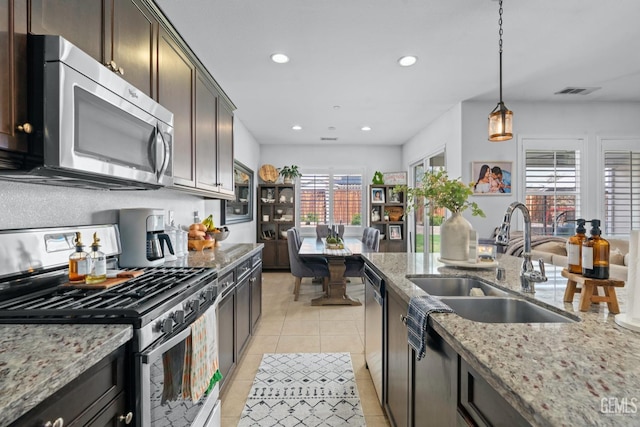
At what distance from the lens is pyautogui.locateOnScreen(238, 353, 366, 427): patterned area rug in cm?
188

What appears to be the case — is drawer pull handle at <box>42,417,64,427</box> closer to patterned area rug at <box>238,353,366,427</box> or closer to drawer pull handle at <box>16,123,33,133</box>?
drawer pull handle at <box>16,123,33,133</box>

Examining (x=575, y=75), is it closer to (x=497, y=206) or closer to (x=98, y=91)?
(x=497, y=206)

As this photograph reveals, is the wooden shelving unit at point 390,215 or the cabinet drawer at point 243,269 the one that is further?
the wooden shelving unit at point 390,215

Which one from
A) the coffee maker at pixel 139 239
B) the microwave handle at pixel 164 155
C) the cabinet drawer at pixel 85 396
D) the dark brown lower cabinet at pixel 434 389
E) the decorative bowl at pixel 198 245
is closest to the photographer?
the cabinet drawer at pixel 85 396

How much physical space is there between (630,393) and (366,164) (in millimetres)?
6327

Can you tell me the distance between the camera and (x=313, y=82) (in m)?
3.42

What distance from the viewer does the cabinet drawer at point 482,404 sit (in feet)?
2.20

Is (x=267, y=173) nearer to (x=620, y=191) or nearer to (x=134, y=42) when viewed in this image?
(x=134, y=42)

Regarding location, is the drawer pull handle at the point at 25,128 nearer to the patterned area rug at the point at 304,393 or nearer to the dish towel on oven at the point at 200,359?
the dish towel on oven at the point at 200,359

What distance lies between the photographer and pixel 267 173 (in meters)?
6.38

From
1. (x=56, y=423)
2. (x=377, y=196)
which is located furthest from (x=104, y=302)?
(x=377, y=196)

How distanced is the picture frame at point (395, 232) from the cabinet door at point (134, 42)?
5433mm

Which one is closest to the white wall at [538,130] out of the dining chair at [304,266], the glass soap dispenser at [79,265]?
the dining chair at [304,266]

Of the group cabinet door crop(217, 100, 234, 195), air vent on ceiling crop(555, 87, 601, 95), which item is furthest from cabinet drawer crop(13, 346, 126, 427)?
air vent on ceiling crop(555, 87, 601, 95)
